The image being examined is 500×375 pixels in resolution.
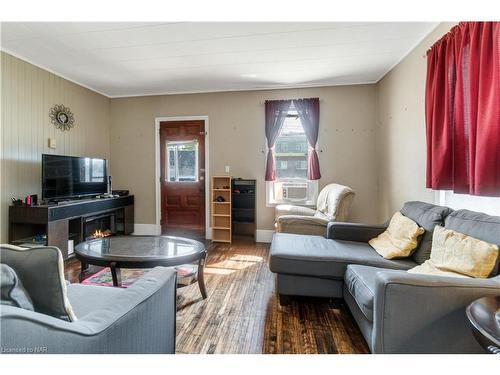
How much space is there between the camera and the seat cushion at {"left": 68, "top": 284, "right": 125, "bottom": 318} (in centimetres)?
125

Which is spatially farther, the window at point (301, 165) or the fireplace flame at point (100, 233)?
the window at point (301, 165)

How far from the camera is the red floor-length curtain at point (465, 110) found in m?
1.56

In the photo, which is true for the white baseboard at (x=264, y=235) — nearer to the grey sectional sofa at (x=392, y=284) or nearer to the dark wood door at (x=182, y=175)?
the dark wood door at (x=182, y=175)

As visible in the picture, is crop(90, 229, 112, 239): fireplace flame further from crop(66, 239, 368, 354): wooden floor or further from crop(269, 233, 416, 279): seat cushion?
crop(269, 233, 416, 279): seat cushion

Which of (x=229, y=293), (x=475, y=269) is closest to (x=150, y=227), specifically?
(x=229, y=293)

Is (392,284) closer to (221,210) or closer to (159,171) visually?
(221,210)

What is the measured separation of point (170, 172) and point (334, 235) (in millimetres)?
3126

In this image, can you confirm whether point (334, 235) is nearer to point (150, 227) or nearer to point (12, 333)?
point (12, 333)

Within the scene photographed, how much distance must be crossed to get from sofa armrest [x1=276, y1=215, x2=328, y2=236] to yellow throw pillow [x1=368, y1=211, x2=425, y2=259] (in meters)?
0.75

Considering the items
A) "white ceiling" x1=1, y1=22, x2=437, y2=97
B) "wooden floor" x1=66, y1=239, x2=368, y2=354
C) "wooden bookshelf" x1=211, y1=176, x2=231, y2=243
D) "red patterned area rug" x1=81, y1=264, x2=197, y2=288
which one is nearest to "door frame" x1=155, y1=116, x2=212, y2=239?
"wooden bookshelf" x1=211, y1=176, x2=231, y2=243

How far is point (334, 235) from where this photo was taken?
8.48ft

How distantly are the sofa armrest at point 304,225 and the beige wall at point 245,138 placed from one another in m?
1.14

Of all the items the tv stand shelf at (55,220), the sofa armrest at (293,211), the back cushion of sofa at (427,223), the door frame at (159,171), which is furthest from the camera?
the door frame at (159,171)

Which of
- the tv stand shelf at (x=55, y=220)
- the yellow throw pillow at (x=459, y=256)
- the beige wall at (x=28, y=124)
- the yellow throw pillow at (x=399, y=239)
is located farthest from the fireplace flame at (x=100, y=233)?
the yellow throw pillow at (x=459, y=256)
